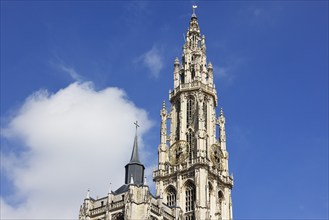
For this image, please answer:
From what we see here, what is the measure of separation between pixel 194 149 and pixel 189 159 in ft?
5.46

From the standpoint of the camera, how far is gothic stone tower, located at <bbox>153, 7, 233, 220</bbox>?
3305 inches

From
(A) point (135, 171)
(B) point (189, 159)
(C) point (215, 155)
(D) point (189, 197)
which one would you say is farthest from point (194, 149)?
(A) point (135, 171)

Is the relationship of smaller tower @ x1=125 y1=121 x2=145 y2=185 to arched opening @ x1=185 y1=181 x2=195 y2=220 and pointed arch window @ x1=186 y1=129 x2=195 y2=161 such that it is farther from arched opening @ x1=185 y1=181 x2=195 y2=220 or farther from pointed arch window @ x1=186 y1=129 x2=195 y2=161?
pointed arch window @ x1=186 y1=129 x2=195 y2=161

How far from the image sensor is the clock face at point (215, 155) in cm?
8906

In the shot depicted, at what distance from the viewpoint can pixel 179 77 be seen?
98.5m

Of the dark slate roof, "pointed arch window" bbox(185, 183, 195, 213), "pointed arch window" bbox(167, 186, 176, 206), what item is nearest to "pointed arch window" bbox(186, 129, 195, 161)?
"pointed arch window" bbox(185, 183, 195, 213)

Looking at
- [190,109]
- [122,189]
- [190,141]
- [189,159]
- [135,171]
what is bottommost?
[122,189]

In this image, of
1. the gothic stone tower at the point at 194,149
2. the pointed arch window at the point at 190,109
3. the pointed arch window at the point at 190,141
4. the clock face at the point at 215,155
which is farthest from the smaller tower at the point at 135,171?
the pointed arch window at the point at 190,109

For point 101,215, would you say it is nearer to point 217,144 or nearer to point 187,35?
point 217,144

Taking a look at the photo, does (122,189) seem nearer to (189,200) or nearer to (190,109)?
A: (189,200)

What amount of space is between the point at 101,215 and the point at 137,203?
4875 mm

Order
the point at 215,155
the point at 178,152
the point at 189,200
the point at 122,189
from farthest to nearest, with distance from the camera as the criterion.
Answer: the point at 215,155 → the point at 178,152 → the point at 189,200 → the point at 122,189

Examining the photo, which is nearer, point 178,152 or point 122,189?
point 122,189

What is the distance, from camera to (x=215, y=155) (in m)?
90.1
